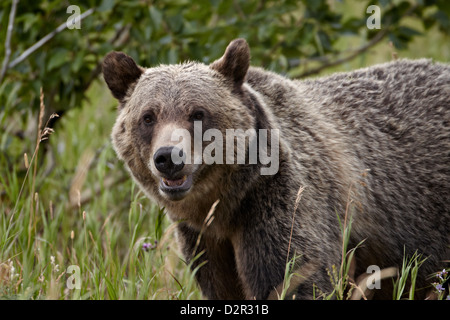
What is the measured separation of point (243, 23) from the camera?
5949mm

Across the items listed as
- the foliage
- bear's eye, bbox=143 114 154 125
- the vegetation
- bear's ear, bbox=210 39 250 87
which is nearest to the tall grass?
the vegetation

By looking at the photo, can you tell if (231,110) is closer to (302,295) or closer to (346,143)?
(346,143)

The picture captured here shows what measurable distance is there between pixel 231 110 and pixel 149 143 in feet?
1.79

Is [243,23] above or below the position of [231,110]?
above

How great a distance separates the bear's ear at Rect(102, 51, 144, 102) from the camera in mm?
4270

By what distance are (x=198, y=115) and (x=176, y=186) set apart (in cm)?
47

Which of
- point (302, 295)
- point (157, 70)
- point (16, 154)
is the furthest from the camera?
point (16, 154)

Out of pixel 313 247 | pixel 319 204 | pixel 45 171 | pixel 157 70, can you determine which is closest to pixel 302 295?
pixel 313 247

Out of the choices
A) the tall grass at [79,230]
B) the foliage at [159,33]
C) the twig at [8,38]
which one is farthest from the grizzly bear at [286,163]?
the twig at [8,38]

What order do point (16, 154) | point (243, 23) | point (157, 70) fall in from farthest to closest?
point (16, 154), point (243, 23), point (157, 70)

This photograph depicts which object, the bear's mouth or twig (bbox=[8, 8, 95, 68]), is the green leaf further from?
the bear's mouth

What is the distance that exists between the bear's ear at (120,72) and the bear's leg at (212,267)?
Answer: 0.99 m

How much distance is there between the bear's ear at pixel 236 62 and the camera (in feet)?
13.7

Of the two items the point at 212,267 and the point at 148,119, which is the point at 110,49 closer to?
the point at 148,119
